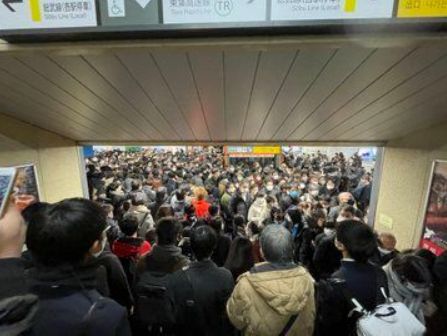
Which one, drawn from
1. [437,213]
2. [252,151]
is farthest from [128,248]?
[252,151]

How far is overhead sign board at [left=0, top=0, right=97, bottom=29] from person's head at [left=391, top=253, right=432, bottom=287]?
2317 millimetres

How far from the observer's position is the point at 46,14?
1.39m

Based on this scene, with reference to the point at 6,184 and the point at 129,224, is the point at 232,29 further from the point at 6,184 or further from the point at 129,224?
the point at 129,224

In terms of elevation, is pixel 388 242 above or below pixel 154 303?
above

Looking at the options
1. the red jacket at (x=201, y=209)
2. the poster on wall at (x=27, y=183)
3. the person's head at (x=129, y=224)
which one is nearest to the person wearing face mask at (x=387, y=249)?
the person's head at (x=129, y=224)

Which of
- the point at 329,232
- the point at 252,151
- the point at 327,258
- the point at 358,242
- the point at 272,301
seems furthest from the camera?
the point at 252,151

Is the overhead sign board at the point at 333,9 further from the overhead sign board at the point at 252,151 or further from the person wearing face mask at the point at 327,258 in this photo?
the overhead sign board at the point at 252,151

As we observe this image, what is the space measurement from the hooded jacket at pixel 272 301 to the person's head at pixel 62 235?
3.26 ft

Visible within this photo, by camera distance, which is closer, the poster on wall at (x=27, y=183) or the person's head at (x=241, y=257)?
the person's head at (x=241, y=257)

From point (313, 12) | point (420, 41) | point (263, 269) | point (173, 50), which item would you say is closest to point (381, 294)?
point (263, 269)

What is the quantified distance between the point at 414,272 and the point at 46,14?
102 inches

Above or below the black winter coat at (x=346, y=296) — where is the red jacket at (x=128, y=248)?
below

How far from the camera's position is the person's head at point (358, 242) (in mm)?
1789

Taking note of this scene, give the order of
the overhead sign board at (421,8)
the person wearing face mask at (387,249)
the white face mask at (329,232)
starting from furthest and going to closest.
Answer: the white face mask at (329,232), the person wearing face mask at (387,249), the overhead sign board at (421,8)
